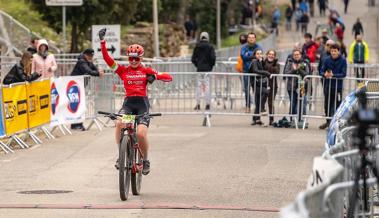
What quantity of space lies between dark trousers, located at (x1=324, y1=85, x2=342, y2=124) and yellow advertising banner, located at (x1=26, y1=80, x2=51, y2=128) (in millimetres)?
5687

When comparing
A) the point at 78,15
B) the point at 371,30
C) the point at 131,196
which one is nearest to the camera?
the point at 131,196

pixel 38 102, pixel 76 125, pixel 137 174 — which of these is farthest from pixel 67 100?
pixel 137 174

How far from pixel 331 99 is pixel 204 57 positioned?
4489 mm

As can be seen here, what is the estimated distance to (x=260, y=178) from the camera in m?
15.3

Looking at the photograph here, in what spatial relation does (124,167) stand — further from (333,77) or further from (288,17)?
(288,17)

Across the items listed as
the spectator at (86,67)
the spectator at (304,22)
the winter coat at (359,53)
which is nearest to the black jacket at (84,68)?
the spectator at (86,67)

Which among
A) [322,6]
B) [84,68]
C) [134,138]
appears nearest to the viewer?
[134,138]

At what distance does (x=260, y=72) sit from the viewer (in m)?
23.4

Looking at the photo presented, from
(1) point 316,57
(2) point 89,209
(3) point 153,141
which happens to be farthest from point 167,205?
(1) point 316,57

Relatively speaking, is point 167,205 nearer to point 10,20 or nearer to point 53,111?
point 53,111

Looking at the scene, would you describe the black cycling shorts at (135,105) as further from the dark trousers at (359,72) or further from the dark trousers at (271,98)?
the dark trousers at (359,72)

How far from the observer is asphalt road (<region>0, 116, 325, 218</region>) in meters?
12.7

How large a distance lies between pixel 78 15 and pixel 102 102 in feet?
42.8

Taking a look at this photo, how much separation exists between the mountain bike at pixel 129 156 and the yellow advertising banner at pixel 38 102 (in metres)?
6.52
